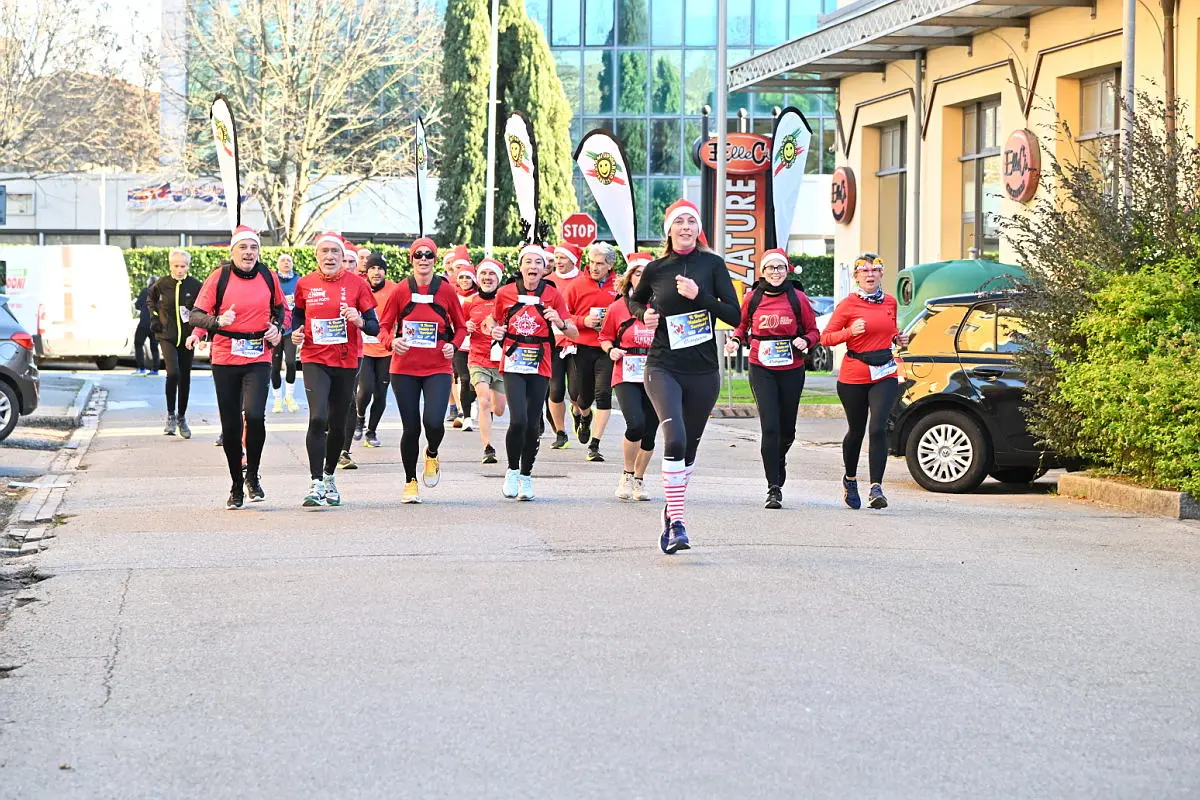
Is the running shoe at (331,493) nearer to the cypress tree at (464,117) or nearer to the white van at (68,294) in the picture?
the white van at (68,294)

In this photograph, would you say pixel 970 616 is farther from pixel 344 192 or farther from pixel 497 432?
pixel 344 192

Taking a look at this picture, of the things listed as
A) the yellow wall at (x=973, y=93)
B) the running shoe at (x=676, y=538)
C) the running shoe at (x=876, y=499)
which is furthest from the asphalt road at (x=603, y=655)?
the yellow wall at (x=973, y=93)

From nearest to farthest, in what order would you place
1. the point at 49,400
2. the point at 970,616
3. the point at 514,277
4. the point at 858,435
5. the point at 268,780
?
the point at 268,780
the point at 970,616
the point at 858,435
the point at 514,277
the point at 49,400

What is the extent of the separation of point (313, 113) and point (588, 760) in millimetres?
47063

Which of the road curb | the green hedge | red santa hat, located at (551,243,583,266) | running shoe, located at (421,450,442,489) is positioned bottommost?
the road curb

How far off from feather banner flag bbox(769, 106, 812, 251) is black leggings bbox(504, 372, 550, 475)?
1418 cm

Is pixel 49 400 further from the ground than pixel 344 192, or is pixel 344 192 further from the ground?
pixel 344 192

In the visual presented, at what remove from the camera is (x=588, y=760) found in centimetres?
554

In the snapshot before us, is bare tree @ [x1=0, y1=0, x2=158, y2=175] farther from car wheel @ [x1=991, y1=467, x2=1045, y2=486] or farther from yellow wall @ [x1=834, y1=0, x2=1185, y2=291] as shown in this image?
car wheel @ [x1=991, y1=467, x2=1045, y2=486]

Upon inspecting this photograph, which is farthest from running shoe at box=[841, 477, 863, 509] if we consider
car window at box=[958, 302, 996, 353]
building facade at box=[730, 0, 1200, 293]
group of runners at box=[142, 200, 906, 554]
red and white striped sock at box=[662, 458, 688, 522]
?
building facade at box=[730, 0, 1200, 293]

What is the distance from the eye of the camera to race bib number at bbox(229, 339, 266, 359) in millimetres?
12500

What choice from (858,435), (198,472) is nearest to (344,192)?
(198,472)

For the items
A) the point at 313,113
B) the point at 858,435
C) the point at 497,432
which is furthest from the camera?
the point at 313,113

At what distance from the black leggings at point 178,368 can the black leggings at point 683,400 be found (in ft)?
27.8
